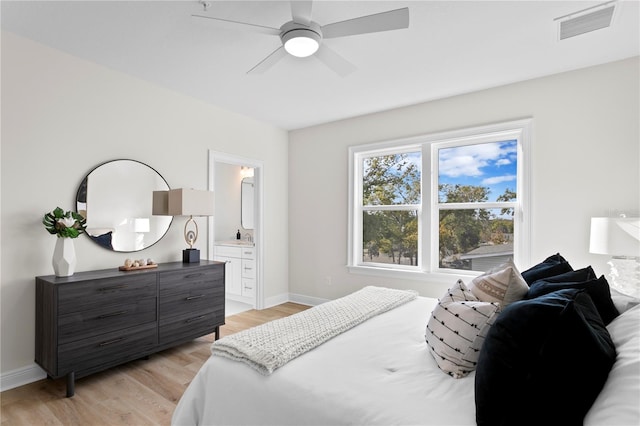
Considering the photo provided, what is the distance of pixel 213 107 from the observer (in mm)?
4000

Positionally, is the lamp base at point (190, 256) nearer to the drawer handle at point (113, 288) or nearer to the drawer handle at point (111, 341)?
the drawer handle at point (113, 288)

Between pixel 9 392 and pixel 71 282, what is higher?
pixel 71 282

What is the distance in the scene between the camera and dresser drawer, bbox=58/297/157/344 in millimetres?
2379

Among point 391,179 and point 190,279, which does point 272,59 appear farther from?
point 391,179

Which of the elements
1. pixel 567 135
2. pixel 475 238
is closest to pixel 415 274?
pixel 475 238

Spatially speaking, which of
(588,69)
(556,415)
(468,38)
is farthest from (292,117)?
(556,415)

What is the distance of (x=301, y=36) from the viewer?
211 centimetres

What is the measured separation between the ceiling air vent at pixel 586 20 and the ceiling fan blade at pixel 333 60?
1.45m

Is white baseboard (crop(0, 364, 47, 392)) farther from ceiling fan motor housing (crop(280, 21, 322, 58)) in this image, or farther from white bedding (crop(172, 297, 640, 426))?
ceiling fan motor housing (crop(280, 21, 322, 58))

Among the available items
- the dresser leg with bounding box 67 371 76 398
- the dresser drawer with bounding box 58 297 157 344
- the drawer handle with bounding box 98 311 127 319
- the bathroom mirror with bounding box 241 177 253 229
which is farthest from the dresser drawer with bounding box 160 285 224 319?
the bathroom mirror with bounding box 241 177 253 229

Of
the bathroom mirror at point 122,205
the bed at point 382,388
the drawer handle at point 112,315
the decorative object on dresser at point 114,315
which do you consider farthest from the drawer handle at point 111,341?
the bed at point 382,388

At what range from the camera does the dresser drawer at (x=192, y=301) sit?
2.98m

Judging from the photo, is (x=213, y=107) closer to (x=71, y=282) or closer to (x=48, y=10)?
(x=48, y=10)

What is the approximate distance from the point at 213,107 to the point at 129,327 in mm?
2547
